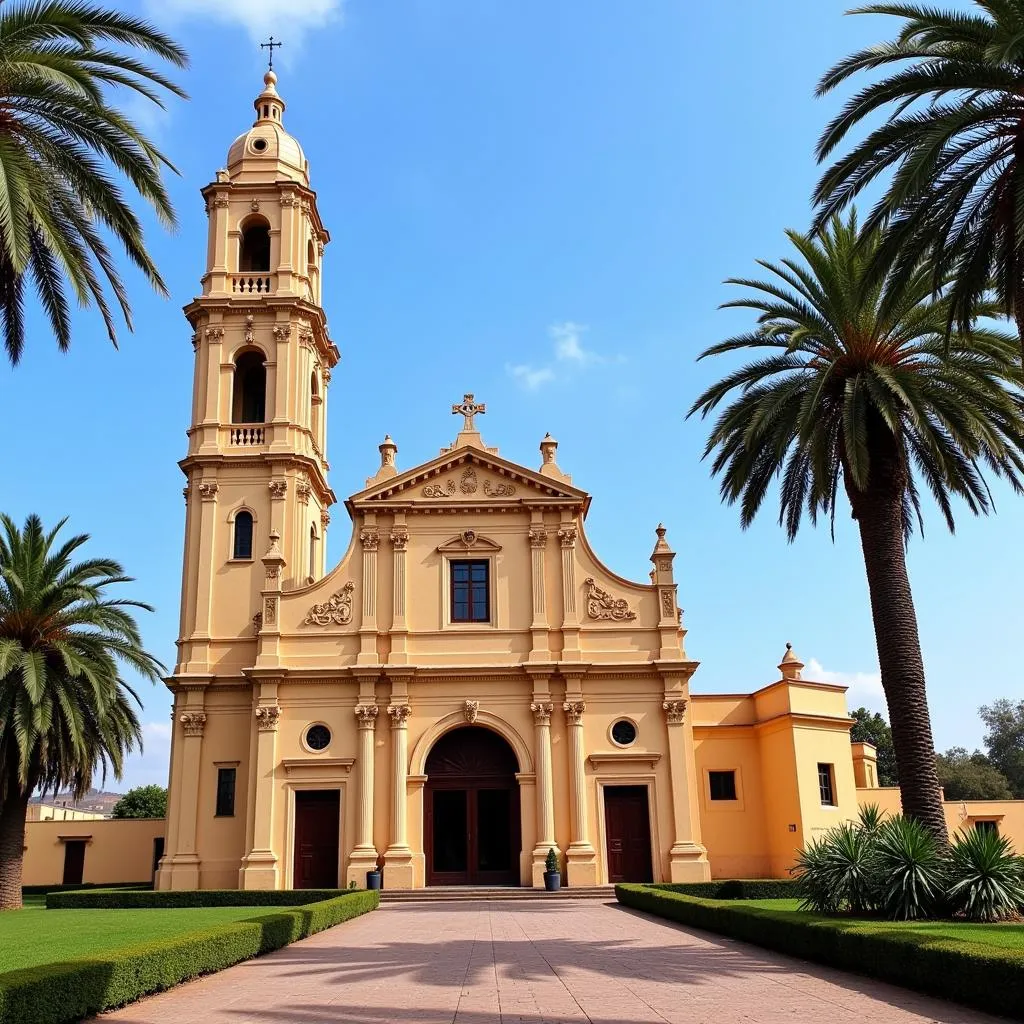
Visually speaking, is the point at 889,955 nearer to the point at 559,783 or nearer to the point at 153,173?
the point at 153,173

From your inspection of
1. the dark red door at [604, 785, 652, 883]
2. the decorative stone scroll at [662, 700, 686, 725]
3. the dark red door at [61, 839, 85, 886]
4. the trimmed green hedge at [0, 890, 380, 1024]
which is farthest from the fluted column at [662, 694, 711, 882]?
the dark red door at [61, 839, 85, 886]

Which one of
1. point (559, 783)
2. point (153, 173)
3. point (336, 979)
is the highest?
point (153, 173)

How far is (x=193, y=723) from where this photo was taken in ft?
118

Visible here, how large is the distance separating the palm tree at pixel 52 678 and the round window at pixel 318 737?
18.2 feet

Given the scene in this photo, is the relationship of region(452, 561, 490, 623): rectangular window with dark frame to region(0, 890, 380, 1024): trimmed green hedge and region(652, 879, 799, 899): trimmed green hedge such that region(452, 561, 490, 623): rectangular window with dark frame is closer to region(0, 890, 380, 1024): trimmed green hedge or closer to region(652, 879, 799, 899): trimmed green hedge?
region(652, 879, 799, 899): trimmed green hedge

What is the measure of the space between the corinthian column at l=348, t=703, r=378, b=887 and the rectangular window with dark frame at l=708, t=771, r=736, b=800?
39.0 ft

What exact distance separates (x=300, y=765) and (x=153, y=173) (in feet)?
72.8

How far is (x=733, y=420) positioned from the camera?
2541cm

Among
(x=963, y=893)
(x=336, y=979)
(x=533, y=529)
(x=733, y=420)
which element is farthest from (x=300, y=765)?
(x=963, y=893)

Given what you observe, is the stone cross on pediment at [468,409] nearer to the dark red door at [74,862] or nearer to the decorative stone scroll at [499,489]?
the decorative stone scroll at [499,489]

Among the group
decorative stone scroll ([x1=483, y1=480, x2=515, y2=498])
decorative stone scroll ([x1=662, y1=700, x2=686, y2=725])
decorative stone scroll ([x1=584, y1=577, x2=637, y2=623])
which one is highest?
decorative stone scroll ([x1=483, y1=480, x2=515, y2=498])

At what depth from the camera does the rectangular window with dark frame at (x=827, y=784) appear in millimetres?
35812

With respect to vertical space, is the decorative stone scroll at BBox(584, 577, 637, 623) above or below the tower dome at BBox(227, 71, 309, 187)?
below

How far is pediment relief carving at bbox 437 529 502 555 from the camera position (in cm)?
3688
